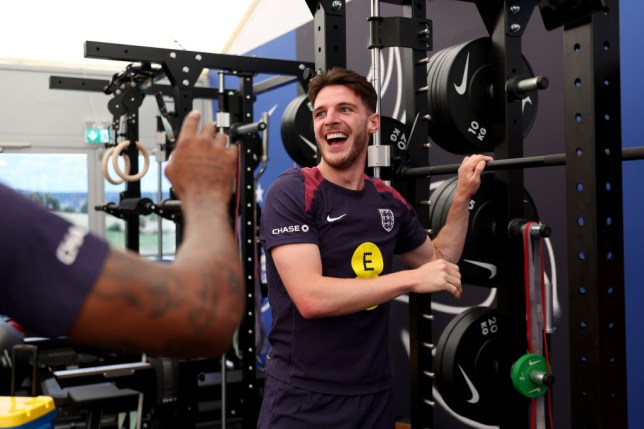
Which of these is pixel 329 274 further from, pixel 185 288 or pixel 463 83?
pixel 185 288

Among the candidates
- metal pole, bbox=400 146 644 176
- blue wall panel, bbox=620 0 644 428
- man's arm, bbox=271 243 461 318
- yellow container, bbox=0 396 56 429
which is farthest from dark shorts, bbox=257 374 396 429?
blue wall panel, bbox=620 0 644 428

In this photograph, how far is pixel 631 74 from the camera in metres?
2.65

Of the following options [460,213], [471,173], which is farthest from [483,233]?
[471,173]

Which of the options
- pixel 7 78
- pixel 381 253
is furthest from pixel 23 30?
pixel 381 253

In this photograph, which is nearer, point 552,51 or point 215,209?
point 215,209

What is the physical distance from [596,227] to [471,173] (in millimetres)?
683

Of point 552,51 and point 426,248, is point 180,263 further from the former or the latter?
point 552,51

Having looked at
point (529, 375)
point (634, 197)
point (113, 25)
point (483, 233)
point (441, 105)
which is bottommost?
point (529, 375)

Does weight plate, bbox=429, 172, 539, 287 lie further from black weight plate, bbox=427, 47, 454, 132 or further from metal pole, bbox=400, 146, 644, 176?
black weight plate, bbox=427, 47, 454, 132

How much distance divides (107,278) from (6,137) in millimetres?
6067

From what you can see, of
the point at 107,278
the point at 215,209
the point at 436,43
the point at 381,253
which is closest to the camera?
the point at 107,278

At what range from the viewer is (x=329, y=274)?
6.15 ft

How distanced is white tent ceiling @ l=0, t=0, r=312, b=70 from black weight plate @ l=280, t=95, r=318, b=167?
2605 millimetres

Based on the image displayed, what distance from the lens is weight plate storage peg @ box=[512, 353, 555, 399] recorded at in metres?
1.88
